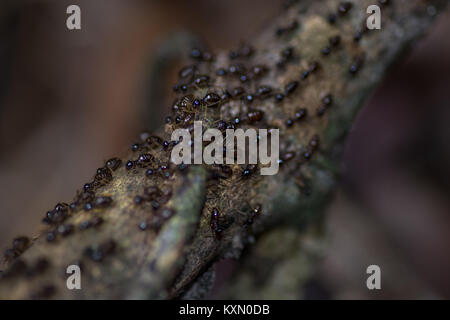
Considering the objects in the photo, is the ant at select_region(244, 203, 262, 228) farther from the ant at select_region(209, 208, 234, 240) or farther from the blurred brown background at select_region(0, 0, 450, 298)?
the blurred brown background at select_region(0, 0, 450, 298)

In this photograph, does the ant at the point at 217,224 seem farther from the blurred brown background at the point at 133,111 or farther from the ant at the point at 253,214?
the blurred brown background at the point at 133,111

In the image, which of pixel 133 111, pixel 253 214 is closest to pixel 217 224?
pixel 253 214

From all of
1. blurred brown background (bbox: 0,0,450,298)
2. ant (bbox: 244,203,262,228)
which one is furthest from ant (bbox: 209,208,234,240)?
blurred brown background (bbox: 0,0,450,298)

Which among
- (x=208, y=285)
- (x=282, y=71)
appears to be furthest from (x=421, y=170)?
(x=208, y=285)

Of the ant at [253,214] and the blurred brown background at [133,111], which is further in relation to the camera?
the blurred brown background at [133,111]

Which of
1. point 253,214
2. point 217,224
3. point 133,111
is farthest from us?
point 133,111

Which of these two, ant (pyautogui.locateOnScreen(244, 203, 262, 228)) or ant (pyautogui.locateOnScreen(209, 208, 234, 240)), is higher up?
ant (pyautogui.locateOnScreen(244, 203, 262, 228))

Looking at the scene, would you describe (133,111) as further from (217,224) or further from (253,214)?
(217,224)

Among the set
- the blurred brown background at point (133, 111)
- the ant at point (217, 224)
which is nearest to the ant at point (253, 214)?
the ant at point (217, 224)
